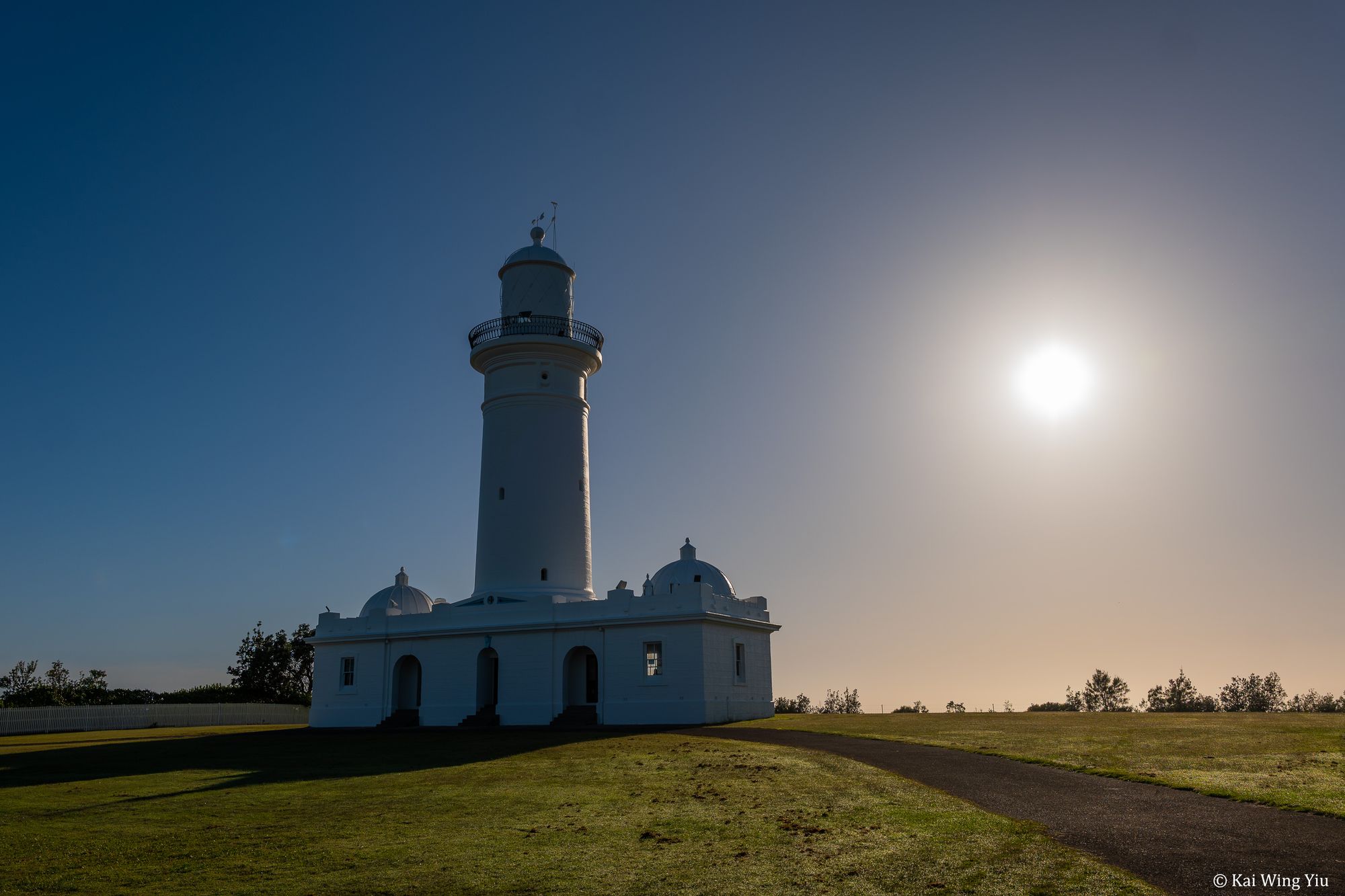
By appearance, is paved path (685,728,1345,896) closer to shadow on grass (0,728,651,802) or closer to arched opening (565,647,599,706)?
shadow on grass (0,728,651,802)

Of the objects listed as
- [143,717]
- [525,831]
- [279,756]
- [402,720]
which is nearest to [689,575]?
[402,720]

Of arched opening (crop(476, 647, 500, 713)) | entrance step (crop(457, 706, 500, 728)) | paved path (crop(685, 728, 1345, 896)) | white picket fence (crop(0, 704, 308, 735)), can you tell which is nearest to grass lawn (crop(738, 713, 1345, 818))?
paved path (crop(685, 728, 1345, 896))

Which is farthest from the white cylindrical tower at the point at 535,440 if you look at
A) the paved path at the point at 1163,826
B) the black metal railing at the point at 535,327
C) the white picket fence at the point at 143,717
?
the paved path at the point at 1163,826

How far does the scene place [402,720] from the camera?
34438 mm

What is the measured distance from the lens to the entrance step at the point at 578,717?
31359 millimetres

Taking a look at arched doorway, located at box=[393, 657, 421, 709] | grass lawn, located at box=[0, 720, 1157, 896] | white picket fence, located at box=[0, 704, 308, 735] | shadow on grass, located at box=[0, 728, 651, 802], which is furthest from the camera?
white picket fence, located at box=[0, 704, 308, 735]

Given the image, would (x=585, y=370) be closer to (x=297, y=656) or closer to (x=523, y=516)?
(x=523, y=516)

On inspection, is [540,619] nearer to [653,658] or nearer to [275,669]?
[653,658]

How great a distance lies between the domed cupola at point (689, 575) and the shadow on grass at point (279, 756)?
8088 mm

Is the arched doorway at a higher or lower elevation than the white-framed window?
lower

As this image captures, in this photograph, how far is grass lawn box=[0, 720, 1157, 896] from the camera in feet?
26.3

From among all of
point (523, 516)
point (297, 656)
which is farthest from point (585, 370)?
point (297, 656)

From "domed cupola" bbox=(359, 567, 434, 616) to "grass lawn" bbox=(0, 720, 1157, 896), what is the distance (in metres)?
19.4

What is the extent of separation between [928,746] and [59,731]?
3878cm
